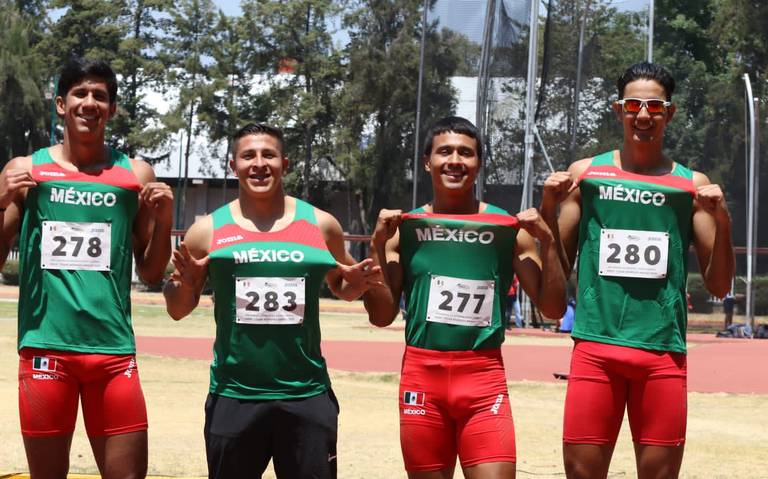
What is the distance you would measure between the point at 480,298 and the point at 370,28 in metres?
42.4

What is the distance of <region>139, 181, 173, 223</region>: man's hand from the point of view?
5684 millimetres

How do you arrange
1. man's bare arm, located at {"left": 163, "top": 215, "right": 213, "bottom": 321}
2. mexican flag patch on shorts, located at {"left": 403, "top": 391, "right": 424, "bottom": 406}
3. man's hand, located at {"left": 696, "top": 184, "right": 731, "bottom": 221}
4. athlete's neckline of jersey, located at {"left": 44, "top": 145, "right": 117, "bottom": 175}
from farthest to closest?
1. athlete's neckline of jersey, located at {"left": 44, "top": 145, "right": 117, "bottom": 175}
2. man's hand, located at {"left": 696, "top": 184, "right": 731, "bottom": 221}
3. mexican flag patch on shorts, located at {"left": 403, "top": 391, "right": 424, "bottom": 406}
4. man's bare arm, located at {"left": 163, "top": 215, "right": 213, "bottom": 321}

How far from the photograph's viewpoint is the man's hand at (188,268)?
5270 mm

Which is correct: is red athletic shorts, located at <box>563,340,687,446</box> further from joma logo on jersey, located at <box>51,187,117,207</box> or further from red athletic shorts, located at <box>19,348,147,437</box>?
joma logo on jersey, located at <box>51,187,117,207</box>

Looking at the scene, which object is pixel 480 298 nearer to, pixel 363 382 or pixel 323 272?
pixel 323 272

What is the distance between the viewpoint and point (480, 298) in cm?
549

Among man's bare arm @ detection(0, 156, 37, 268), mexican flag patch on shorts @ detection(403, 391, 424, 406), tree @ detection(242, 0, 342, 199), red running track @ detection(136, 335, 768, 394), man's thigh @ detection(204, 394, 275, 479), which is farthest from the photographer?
tree @ detection(242, 0, 342, 199)

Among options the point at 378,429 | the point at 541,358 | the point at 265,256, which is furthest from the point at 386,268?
the point at 541,358

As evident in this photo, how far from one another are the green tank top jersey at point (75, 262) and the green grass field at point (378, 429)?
336cm

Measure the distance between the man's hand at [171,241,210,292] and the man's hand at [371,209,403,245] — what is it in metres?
0.78

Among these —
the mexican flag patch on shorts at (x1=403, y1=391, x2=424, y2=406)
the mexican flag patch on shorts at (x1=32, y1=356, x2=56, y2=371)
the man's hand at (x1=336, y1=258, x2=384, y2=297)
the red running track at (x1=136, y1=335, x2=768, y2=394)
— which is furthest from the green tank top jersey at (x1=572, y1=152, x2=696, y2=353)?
the red running track at (x1=136, y1=335, x2=768, y2=394)

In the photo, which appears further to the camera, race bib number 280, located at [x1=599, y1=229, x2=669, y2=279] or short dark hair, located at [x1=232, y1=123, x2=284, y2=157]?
race bib number 280, located at [x1=599, y1=229, x2=669, y2=279]

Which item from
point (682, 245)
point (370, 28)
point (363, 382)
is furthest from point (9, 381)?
point (370, 28)

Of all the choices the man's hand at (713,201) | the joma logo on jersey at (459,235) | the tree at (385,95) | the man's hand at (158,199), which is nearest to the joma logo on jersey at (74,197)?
the man's hand at (158,199)
